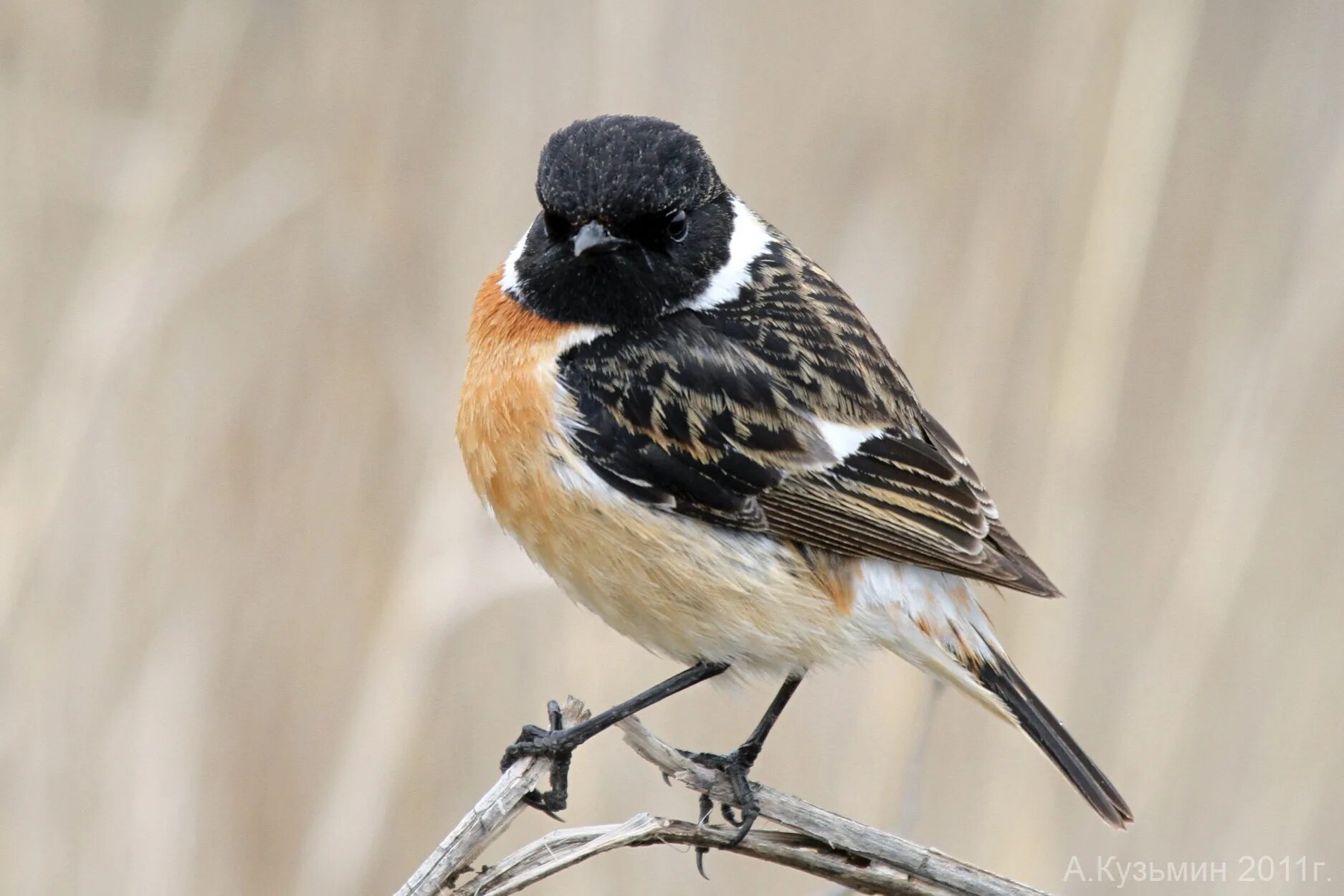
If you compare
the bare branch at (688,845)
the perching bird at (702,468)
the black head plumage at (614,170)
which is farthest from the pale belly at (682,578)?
the black head plumage at (614,170)

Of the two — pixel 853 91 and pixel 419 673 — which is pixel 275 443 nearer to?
pixel 419 673

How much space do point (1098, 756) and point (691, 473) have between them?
211cm

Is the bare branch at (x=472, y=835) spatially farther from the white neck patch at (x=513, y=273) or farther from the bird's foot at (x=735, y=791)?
the white neck patch at (x=513, y=273)

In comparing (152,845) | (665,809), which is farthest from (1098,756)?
(152,845)

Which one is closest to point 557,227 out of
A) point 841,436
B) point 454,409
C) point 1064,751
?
point 841,436

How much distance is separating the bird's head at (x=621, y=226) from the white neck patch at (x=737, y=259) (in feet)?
0.08

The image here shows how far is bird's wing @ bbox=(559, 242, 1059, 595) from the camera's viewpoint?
11.0 feet

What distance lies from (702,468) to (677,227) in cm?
60

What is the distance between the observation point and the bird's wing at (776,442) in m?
3.36

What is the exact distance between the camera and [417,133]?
437 centimetres

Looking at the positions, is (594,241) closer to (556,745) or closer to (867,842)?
(556,745)

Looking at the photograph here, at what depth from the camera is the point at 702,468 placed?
3357mm

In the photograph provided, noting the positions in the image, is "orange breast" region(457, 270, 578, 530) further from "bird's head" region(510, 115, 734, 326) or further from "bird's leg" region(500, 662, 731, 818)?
"bird's leg" region(500, 662, 731, 818)

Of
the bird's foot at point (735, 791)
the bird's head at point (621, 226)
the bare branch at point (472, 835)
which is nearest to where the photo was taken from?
the bare branch at point (472, 835)
